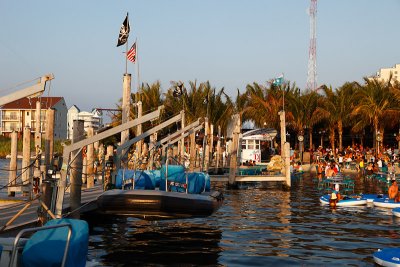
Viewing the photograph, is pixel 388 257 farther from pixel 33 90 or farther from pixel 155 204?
pixel 33 90

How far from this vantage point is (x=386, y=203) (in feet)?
86.5

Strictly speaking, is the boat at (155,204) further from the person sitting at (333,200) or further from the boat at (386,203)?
the boat at (386,203)

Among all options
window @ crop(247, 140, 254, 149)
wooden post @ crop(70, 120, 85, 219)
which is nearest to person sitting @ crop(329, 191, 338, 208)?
wooden post @ crop(70, 120, 85, 219)

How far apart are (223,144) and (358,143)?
57.1 feet

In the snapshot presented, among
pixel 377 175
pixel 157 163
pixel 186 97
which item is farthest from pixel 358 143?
pixel 157 163

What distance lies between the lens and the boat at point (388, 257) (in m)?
13.5

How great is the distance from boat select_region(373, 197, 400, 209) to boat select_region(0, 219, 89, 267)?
67.6ft

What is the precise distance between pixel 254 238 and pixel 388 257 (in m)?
5.21

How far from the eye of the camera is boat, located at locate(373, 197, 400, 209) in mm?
25959

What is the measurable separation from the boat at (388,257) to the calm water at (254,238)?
0.41m

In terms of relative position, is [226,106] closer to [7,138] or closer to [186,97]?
[186,97]

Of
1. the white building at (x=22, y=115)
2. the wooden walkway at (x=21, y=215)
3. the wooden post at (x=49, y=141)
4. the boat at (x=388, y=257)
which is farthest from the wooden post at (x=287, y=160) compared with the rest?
the white building at (x=22, y=115)

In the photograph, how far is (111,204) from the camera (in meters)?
16.2

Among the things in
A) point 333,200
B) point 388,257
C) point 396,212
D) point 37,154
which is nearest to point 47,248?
point 388,257
